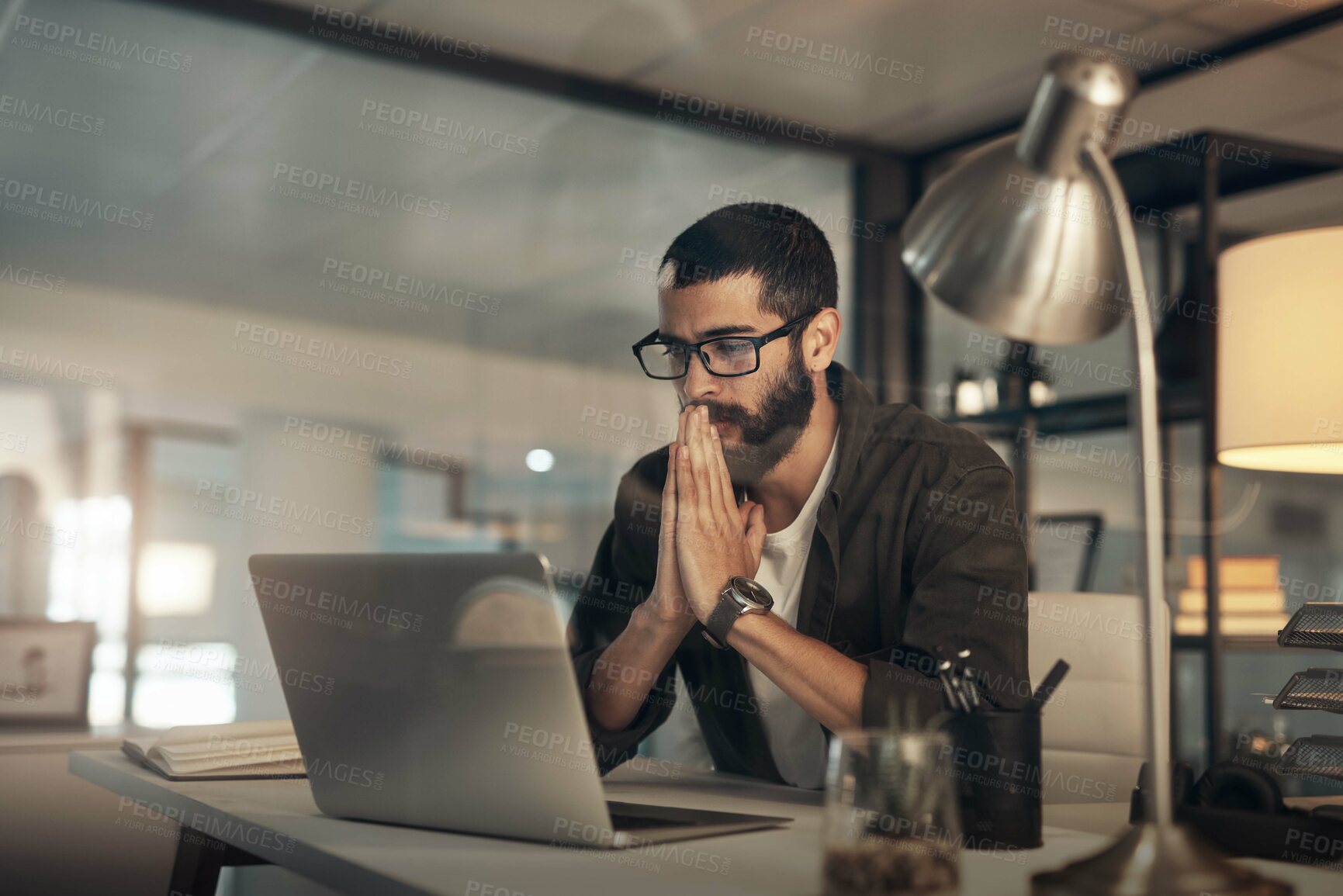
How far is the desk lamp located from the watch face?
17.2 inches

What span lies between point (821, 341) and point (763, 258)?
14 cm

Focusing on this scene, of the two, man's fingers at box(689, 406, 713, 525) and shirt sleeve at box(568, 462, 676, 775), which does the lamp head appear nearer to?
man's fingers at box(689, 406, 713, 525)

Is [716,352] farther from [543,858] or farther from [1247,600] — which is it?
[1247,600]

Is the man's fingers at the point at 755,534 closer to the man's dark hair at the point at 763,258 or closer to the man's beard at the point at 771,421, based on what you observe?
the man's beard at the point at 771,421

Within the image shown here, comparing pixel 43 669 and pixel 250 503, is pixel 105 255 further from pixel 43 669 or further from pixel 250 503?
pixel 43 669

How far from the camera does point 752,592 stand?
1.29 metres

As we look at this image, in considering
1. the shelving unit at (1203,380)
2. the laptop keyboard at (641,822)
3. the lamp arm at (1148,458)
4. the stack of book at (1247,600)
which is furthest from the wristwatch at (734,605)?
the stack of book at (1247,600)

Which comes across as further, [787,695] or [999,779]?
[787,695]

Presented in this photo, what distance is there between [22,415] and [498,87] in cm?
147

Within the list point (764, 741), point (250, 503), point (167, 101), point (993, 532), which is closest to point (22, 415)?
point (250, 503)

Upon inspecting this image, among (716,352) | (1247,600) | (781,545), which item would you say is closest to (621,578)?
(781,545)

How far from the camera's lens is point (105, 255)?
8.87 ft

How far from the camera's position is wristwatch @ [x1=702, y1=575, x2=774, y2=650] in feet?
4.17

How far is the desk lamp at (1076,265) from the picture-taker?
0.67 meters
